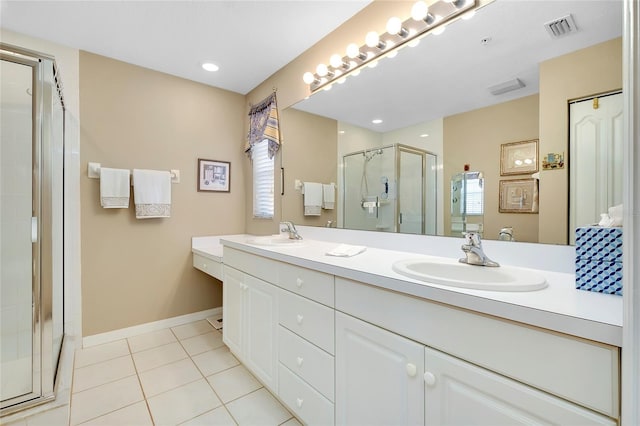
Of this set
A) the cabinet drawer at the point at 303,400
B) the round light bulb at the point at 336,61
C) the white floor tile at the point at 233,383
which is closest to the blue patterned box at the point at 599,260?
the cabinet drawer at the point at 303,400

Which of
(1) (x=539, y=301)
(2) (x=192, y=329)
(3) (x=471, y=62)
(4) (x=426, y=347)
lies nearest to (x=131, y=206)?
(2) (x=192, y=329)

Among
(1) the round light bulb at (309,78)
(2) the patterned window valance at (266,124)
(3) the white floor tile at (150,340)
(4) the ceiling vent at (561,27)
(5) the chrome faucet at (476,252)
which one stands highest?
(1) the round light bulb at (309,78)

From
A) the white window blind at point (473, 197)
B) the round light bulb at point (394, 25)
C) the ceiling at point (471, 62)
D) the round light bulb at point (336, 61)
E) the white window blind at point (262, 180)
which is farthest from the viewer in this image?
the white window blind at point (262, 180)

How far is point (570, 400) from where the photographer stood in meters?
0.62

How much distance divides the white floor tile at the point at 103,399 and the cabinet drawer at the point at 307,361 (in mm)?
973

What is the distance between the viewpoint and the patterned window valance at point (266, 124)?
252cm

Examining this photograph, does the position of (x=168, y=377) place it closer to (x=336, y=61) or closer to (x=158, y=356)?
(x=158, y=356)

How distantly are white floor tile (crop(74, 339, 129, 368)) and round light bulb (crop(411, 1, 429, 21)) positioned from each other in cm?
298

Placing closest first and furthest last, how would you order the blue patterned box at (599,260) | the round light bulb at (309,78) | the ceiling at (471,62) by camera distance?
the blue patterned box at (599,260) < the ceiling at (471,62) < the round light bulb at (309,78)

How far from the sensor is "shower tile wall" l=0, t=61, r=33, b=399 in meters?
1.60

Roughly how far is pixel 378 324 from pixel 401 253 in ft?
2.01

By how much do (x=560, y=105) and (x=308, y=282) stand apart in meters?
1.25

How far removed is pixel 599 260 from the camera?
2.68ft

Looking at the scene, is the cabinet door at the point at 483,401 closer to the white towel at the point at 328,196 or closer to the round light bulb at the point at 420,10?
the white towel at the point at 328,196
